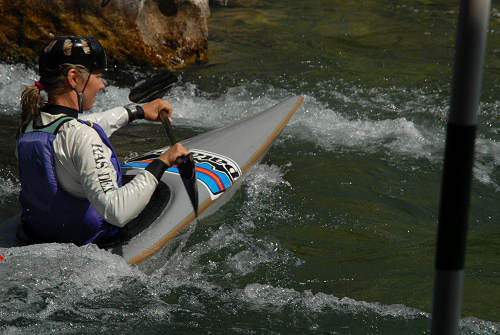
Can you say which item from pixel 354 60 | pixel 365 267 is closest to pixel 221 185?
pixel 365 267

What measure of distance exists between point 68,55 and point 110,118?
3.49 feet

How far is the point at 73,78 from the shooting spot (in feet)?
8.20

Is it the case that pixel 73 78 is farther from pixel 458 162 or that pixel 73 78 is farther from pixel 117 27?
pixel 117 27

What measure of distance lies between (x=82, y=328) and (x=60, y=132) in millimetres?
856

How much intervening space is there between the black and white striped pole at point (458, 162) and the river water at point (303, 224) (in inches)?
58.0

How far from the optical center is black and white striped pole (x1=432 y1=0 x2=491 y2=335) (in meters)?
1.08

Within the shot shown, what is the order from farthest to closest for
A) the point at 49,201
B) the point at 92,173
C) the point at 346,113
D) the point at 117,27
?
1. the point at 117,27
2. the point at 346,113
3. the point at 49,201
4. the point at 92,173

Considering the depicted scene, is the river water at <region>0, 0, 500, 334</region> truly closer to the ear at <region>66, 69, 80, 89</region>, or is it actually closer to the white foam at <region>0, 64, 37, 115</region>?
the white foam at <region>0, 64, 37, 115</region>

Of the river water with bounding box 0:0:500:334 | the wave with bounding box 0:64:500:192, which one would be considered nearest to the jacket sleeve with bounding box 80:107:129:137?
the river water with bounding box 0:0:500:334

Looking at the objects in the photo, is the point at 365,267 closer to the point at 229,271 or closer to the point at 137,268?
the point at 229,271

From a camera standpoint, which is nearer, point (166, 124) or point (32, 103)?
point (32, 103)

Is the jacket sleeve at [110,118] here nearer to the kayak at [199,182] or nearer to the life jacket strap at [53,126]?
the kayak at [199,182]

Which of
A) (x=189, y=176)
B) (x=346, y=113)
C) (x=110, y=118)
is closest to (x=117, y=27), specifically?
(x=346, y=113)

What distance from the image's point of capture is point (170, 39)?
23.6ft
